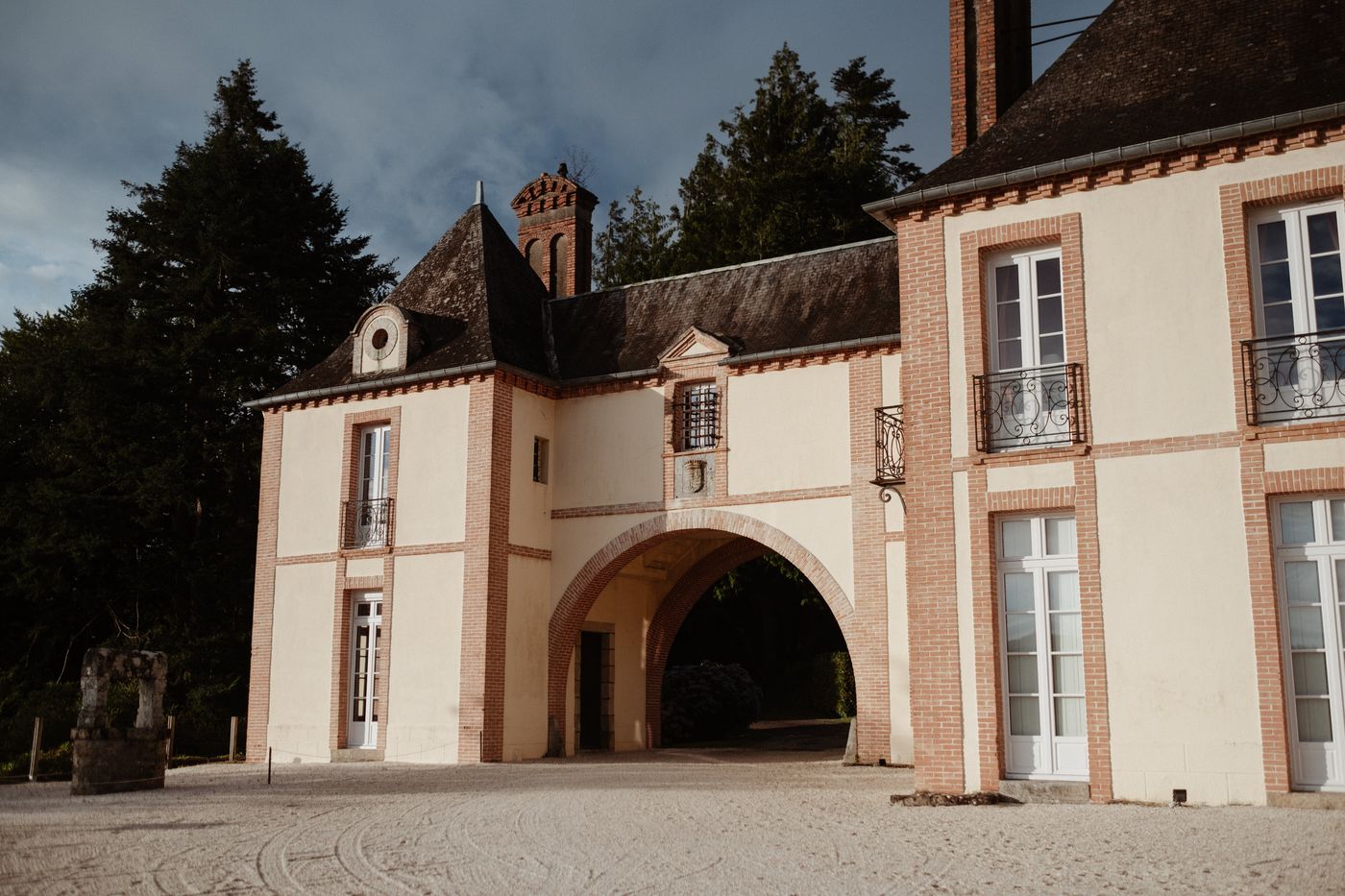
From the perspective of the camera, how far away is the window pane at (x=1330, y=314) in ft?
34.2

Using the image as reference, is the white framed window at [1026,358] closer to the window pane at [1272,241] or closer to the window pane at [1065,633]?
the window pane at [1065,633]

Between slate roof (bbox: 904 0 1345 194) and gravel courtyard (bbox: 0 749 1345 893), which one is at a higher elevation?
slate roof (bbox: 904 0 1345 194)

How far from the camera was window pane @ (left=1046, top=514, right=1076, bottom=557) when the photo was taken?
443 inches

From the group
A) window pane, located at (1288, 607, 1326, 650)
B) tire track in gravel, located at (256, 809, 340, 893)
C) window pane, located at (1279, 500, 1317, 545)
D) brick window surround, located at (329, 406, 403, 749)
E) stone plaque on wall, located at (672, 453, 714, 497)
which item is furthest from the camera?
brick window surround, located at (329, 406, 403, 749)

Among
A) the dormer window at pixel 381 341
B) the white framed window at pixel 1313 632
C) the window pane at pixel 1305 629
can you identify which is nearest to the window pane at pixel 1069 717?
the white framed window at pixel 1313 632

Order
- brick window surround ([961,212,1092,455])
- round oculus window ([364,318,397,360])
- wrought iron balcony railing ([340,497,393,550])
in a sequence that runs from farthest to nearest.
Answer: round oculus window ([364,318,397,360]), wrought iron balcony railing ([340,497,393,550]), brick window surround ([961,212,1092,455])

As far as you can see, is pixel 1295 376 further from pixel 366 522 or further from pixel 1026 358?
pixel 366 522

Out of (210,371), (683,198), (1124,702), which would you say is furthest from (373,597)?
(683,198)

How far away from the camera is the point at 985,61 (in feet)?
48.5

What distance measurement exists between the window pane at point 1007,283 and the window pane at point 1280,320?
2.15 m

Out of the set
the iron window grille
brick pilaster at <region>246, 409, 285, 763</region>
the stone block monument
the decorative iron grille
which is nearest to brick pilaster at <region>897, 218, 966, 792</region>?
the decorative iron grille

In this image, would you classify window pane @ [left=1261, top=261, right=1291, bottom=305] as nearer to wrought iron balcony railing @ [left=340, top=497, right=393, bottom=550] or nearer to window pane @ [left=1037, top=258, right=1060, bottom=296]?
window pane @ [left=1037, top=258, right=1060, bottom=296]

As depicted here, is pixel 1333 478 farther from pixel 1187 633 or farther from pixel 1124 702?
pixel 1124 702

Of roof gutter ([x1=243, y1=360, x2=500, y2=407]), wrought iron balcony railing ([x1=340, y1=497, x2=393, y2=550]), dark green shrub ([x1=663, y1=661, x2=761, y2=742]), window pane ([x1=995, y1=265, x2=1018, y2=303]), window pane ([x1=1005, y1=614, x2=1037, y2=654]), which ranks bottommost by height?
dark green shrub ([x1=663, y1=661, x2=761, y2=742])
